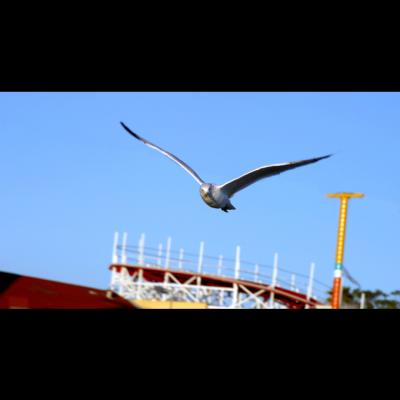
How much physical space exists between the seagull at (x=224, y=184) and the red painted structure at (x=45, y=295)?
4182 millimetres

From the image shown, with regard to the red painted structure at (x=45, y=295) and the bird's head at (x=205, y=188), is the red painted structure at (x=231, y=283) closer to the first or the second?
the red painted structure at (x=45, y=295)

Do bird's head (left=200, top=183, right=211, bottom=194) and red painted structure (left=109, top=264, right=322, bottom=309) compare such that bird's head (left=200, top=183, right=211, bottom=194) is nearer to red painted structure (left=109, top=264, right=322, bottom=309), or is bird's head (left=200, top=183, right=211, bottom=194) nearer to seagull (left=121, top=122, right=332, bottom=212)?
seagull (left=121, top=122, right=332, bottom=212)

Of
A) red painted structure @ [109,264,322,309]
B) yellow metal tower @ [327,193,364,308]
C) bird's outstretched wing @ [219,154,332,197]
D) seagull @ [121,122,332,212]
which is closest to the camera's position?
bird's outstretched wing @ [219,154,332,197]

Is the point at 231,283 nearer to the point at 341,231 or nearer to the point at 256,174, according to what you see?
the point at 341,231

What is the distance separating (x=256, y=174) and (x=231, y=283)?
1560cm

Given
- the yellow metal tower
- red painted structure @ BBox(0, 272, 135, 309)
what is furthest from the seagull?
the yellow metal tower

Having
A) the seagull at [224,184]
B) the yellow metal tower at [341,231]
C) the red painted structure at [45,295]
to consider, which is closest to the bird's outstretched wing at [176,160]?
the seagull at [224,184]

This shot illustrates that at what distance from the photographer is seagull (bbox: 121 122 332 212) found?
5.60m
